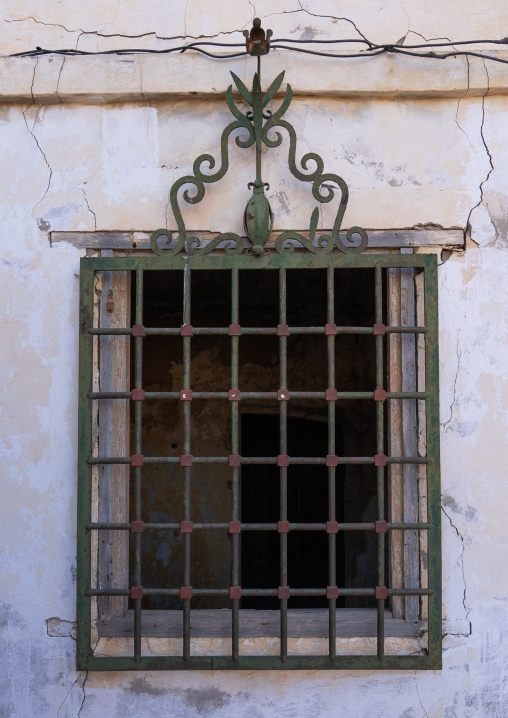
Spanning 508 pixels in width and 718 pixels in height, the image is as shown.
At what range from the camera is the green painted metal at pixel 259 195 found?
2.52 m

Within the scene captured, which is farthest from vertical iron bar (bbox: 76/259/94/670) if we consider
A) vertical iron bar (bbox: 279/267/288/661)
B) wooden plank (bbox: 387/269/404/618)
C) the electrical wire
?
wooden plank (bbox: 387/269/404/618)

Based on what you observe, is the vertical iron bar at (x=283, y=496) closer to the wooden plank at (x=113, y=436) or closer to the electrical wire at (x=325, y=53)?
the wooden plank at (x=113, y=436)

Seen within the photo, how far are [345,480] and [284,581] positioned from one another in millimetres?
3195

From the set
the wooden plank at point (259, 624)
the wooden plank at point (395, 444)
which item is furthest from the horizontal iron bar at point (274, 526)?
the wooden plank at point (259, 624)

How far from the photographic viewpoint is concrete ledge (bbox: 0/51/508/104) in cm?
258

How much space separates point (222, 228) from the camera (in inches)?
103

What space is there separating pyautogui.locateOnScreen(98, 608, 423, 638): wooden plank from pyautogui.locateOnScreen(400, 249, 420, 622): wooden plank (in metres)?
0.13

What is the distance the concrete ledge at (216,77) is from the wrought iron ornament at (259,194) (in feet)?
0.43

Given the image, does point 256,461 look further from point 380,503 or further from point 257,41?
point 257,41

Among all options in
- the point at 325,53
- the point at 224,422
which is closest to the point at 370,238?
the point at 325,53

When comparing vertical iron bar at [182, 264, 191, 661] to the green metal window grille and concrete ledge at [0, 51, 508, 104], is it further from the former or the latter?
concrete ledge at [0, 51, 508, 104]

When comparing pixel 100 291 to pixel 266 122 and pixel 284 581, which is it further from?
pixel 284 581

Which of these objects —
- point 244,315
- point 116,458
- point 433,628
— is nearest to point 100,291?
point 116,458

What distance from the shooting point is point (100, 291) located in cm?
Answer: 263
